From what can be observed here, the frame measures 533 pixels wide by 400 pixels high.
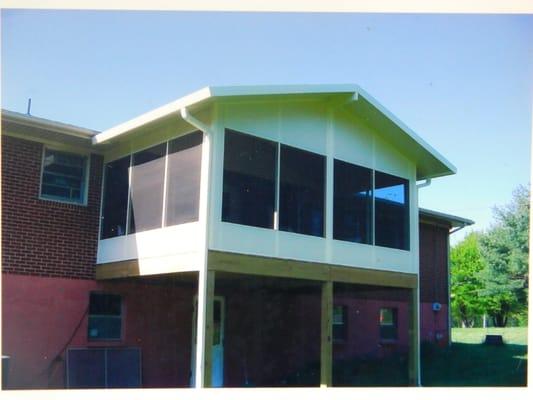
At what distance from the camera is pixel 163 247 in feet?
31.2

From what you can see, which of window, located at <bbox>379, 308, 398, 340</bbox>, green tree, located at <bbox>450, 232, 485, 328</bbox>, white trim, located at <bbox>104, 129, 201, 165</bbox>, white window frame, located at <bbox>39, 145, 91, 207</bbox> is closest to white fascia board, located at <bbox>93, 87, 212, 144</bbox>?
white trim, located at <bbox>104, 129, 201, 165</bbox>

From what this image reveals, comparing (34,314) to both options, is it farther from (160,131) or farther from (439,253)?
(439,253)

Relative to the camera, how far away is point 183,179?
31.1 ft

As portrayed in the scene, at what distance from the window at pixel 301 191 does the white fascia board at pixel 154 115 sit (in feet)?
6.58

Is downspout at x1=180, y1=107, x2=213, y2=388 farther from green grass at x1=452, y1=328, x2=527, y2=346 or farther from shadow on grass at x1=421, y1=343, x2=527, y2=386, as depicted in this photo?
green grass at x1=452, y1=328, x2=527, y2=346

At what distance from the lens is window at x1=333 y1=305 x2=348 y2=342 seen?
15164mm

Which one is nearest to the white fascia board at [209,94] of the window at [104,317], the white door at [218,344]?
the window at [104,317]

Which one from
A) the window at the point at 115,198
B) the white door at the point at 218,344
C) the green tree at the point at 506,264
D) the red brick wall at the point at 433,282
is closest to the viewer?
the window at the point at 115,198

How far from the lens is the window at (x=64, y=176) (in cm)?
1072

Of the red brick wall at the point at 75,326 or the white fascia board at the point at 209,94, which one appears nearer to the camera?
the white fascia board at the point at 209,94

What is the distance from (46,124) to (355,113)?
5.62m

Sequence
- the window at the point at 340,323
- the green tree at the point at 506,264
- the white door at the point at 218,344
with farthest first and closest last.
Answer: the green tree at the point at 506,264 → the window at the point at 340,323 → the white door at the point at 218,344

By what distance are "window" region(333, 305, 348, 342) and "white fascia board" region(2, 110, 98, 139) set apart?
788 cm

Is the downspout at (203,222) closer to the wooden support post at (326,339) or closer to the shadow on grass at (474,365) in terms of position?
the wooden support post at (326,339)
